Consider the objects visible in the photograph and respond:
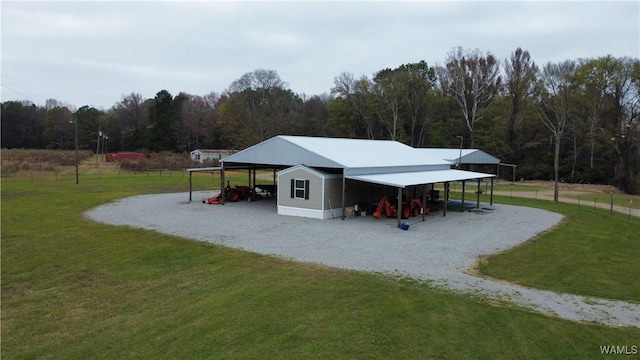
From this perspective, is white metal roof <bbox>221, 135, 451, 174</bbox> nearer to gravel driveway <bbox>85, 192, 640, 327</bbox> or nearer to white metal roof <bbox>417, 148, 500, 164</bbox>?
gravel driveway <bbox>85, 192, 640, 327</bbox>

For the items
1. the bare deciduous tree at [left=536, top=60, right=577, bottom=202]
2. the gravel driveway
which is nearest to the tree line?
the bare deciduous tree at [left=536, top=60, right=577, bottom=202]

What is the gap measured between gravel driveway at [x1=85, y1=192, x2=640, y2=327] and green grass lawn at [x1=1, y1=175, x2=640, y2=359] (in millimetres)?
910

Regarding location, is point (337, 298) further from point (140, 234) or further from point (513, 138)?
point (513, 138)

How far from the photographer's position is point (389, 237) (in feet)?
51.3

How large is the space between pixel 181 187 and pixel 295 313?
92.7 feet

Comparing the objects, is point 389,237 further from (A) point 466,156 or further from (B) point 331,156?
(A) point 466,156

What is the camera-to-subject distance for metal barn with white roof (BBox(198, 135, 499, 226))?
20000 millimetres

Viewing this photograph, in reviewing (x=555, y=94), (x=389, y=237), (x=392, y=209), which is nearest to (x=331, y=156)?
(x=392, y=209)

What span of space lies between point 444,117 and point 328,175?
4666 cm

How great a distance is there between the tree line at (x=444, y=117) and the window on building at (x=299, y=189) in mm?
29717

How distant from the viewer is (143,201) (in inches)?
987

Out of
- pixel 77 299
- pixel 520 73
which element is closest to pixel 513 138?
pixel 520 73

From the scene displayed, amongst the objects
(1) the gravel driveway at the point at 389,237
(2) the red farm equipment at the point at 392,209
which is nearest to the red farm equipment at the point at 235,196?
(1) the gravel driveway at the point at 389,237

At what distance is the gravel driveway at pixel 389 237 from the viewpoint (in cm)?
929
